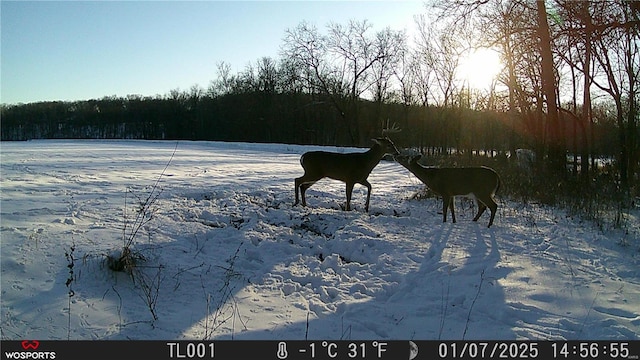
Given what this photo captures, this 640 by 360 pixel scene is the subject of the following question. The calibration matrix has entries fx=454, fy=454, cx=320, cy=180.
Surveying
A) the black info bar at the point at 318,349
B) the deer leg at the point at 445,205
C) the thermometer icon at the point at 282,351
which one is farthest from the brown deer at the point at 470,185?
the thermometer icon at the point at 282,351

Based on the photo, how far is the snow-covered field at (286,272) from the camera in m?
4.60

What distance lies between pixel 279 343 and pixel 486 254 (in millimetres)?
4531

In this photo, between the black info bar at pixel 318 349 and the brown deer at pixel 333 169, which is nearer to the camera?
the black info bar at pixel 318 349

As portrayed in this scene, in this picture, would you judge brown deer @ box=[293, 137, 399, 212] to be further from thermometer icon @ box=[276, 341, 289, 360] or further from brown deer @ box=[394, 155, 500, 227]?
thermometer icon @ box=[276, 341, 289, 360]

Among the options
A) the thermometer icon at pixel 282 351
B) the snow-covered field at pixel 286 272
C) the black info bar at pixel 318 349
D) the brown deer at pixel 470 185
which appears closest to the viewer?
the black info bar at pixel 318 349

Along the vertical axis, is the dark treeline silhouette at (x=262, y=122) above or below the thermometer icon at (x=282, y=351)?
above

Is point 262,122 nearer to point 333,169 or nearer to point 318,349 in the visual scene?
point 333,169

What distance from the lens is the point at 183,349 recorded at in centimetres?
405

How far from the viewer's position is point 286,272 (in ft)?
20.7

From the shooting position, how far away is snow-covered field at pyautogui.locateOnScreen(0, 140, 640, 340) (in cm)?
460

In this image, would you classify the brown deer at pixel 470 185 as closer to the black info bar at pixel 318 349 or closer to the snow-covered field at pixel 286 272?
the snow-covered field at pixel 286 272

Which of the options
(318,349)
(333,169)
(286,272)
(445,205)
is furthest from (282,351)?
(333,169)

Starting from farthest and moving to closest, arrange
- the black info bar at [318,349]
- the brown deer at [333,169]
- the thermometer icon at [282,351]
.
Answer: the brown deer at [333,169], the thermometer icon at [282,351], the black info bar at [318,349]

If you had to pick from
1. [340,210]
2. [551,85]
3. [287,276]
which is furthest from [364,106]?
[287,276]
